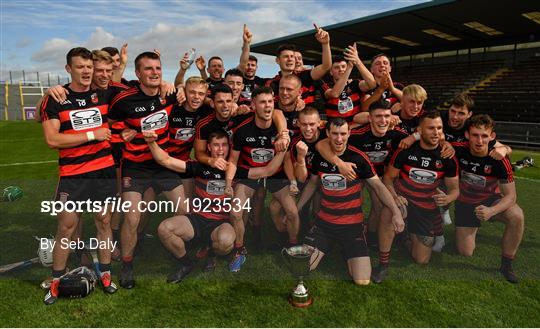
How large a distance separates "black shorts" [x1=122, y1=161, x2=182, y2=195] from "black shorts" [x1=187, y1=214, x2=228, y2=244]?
48 cm

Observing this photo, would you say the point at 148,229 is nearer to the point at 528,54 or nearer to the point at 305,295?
the point at 305,295

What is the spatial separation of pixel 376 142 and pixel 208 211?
2.29 m

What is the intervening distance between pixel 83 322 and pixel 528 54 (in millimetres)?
29268

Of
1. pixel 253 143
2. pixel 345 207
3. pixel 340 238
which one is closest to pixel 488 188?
pixel 345 207

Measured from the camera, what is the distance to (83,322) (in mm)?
3422

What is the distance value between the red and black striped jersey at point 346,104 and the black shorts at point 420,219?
163 cm

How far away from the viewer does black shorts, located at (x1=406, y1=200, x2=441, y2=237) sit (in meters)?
4.77

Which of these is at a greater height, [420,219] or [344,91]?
[344,91]

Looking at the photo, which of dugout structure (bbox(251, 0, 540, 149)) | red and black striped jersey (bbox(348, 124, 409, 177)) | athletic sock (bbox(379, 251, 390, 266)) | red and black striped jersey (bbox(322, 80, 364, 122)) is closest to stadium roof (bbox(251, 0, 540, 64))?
→ dugout structure (bbox(251, 0, 540, 149))

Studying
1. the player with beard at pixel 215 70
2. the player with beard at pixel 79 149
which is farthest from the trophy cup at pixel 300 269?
the player with beard at pixel 215 70

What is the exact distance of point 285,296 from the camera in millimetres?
3836

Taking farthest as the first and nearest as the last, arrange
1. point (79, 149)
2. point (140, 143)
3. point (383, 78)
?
point (383, 78) → point (140, 143) → point (79, 149)

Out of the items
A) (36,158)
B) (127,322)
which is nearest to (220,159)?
(127,322)

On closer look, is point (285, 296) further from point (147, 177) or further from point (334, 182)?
point (147, 177)
